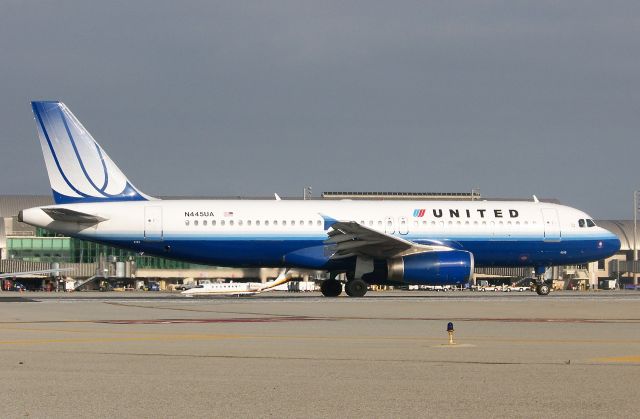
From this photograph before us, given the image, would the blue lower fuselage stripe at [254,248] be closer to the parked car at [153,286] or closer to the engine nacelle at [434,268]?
the engine nacelle at [434,268]

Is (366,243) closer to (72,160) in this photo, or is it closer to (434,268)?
(434,268)

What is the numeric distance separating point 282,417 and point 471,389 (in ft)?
11.2

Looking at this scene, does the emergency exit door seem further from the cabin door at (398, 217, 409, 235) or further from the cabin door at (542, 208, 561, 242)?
the cabin door at (542, 208, 561, 242)

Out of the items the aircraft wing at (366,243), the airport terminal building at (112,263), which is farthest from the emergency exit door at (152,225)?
the airport terminal building at (112,263)

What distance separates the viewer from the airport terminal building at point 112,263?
9238cm

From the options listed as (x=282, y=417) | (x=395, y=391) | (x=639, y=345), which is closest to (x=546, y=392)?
(x=395, y=391)

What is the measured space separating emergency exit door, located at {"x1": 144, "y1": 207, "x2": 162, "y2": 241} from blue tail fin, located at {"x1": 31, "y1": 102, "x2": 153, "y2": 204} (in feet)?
5.26

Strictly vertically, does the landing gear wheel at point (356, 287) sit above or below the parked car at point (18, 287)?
below

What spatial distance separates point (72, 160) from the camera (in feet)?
159

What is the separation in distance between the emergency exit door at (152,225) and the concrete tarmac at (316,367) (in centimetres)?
1730

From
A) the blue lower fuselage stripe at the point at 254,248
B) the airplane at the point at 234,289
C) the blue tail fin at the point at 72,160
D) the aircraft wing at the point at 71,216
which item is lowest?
the airplane at the point at 234,289

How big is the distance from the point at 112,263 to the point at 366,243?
159 feet

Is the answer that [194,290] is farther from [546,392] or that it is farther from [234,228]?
[546,392]

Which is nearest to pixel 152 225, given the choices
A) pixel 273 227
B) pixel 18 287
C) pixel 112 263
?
pixel 273 227
